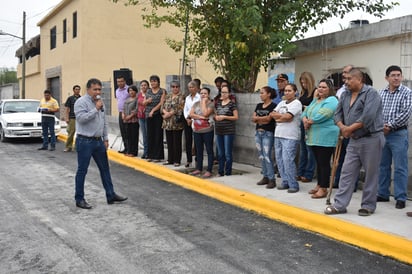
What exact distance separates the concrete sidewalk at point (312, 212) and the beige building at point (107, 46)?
11.7 metres

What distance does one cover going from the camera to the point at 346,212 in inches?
225

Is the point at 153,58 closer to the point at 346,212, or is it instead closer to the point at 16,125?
the point at 16,125

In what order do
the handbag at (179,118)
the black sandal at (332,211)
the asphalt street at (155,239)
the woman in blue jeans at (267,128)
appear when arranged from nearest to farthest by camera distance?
the asphalt street at (155,239), the black sandal at (332,211), the woman in blue jeans at (267,128), the handbag at (179,118)

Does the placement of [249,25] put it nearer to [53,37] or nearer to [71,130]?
[71,130]

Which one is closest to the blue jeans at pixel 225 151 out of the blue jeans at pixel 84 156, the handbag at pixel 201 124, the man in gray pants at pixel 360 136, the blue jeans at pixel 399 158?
the handbag at pixel 201 124

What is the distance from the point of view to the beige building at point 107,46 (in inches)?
811

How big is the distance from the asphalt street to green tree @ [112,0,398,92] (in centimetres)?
307

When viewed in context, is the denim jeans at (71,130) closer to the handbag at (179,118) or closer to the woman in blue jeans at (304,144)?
the handbag at (179,118)

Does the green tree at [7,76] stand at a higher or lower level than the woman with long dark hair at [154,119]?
higher

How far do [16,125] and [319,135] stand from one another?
10972 millimetres

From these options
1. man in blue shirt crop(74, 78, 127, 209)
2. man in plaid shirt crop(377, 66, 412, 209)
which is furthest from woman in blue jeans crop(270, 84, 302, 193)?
man in blue shirt crop(74, 78, 127, 209)

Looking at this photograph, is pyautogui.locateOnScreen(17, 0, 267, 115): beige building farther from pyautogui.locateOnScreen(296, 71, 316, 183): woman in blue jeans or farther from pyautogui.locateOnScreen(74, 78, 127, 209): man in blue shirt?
pyautogui.locateOnScreen(74, 78, 127, 209): man in blue shirt

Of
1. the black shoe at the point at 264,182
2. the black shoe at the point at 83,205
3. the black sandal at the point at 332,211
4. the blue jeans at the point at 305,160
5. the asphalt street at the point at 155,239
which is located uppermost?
the blue jeans at the point at 305,160

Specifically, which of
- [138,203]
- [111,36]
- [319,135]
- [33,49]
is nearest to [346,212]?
[319,135]
